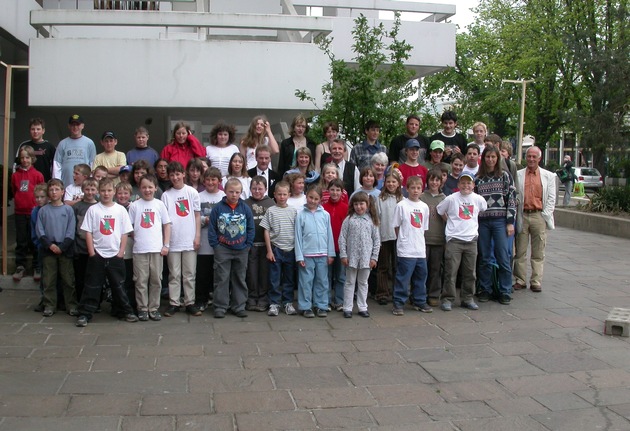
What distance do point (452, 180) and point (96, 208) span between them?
166 inches

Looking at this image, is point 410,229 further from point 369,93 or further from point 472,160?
point 369,93

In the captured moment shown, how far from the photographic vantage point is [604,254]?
44.0 ft

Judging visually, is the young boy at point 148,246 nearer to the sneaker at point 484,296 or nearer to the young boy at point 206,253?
the young boy at point 206,253

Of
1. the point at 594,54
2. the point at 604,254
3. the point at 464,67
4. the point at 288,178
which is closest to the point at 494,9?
the point at 464,67

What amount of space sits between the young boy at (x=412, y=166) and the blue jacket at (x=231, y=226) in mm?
2094

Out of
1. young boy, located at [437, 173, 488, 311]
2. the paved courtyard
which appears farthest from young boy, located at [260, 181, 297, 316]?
young boy, located at [437, 173, 488, 311]

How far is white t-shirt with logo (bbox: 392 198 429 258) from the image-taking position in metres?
8.08

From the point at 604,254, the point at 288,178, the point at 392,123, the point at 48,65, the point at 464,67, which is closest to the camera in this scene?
the point at 288,178

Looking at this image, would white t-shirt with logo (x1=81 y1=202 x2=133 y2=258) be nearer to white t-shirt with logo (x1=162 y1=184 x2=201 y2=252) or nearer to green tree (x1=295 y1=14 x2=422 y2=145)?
white t-shirt with logo (x1=162 y1=184 x2=201 y2=252)

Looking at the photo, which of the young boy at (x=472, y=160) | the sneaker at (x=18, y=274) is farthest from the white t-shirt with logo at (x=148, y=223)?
the young boy at (x=472, y=160)

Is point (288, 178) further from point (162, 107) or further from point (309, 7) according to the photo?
point (309, 7)

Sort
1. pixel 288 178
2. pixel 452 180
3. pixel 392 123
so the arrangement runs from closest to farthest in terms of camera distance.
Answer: pixel 288 178, pixel 452 180, pixel 392 123

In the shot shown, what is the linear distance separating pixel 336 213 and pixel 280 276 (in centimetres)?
98

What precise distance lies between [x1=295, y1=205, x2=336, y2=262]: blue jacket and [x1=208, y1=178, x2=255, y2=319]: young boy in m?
0.52
